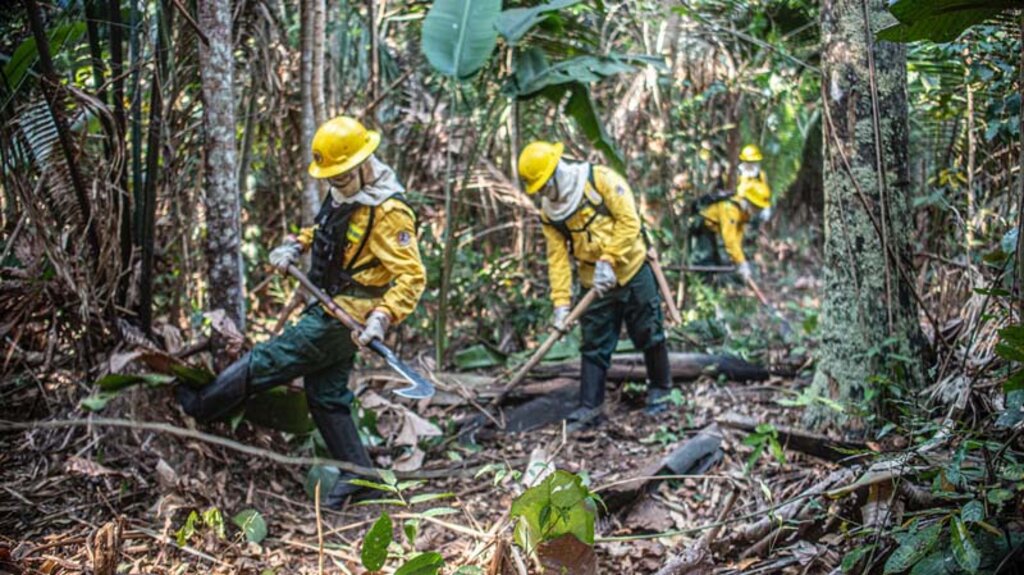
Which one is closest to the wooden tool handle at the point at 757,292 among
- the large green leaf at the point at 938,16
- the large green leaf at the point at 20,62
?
the large green leaf at the point at 938,16

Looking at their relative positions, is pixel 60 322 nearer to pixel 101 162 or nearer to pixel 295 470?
pixel 101 162

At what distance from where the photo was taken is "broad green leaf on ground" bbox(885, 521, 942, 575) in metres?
2.27

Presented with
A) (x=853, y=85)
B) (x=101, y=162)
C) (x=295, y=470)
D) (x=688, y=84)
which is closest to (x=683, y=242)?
(x=688, y=84)

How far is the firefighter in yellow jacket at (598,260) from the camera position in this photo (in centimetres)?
488

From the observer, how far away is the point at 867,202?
11.6 feet

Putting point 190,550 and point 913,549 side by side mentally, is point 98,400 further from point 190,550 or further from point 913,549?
point 913,549

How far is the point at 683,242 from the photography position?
8406mm

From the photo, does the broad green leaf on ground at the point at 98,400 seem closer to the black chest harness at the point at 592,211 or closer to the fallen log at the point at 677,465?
the fallen log at the point at 677,465

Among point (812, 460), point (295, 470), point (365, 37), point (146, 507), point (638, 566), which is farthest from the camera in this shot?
point (365, 37)

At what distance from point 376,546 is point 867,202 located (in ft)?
8.73

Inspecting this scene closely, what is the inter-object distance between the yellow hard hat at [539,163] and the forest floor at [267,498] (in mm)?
1612

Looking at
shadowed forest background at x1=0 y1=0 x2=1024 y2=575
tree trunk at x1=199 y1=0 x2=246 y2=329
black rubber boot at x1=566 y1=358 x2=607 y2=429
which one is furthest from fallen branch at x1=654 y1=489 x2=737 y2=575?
tree trunk at x1=199 y1=0 x2=246 y2=329

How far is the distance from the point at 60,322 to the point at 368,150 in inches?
69.8

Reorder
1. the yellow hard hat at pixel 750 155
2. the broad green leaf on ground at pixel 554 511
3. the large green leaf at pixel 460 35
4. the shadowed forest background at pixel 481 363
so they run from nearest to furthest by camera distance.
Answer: the broad green leaf on ground at pixel 554 511, the shadowed forest background at pixel 481 363, the large green leaf at pixel 460 35, the yellow hard hat at pixel 750 155
